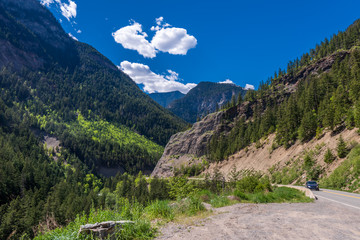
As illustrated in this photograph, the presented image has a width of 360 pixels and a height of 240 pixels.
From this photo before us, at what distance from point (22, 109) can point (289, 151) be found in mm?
233754

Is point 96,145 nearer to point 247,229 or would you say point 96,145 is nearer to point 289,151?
point 289,151

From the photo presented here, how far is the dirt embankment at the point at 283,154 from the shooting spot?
3359 cm

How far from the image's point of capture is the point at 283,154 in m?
53.8

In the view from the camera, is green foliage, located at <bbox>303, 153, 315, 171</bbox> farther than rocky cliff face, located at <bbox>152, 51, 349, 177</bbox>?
No

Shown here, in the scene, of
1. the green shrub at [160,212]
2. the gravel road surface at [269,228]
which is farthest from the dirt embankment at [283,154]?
the green shrub at [160,212]

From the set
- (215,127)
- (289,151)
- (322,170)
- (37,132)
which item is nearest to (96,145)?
(37,132)

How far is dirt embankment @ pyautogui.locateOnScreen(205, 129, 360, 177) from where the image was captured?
33.6 meters

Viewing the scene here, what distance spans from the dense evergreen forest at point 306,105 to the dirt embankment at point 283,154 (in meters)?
2.25

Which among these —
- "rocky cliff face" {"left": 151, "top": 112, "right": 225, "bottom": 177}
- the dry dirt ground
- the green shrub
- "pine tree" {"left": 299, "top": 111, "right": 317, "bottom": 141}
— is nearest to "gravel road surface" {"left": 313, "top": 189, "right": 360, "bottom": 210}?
the dry dirt ground

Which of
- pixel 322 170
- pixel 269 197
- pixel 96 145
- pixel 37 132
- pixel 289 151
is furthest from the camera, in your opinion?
pixel 96 145

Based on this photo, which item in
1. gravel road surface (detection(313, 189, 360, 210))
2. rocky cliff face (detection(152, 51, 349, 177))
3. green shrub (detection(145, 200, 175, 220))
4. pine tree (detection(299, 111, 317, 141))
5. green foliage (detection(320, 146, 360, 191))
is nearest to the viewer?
green shrub (detection(145, 200, 175, 220))

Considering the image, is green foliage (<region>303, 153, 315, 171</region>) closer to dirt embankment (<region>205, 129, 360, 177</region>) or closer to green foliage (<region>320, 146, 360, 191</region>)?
dirt embankment (<region>205, 129, 360, 177</region>)

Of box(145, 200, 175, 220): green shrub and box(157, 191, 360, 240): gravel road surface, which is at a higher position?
box(157, 191, 360, 240): gravel road surface

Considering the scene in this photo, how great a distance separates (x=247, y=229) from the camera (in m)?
6.76
